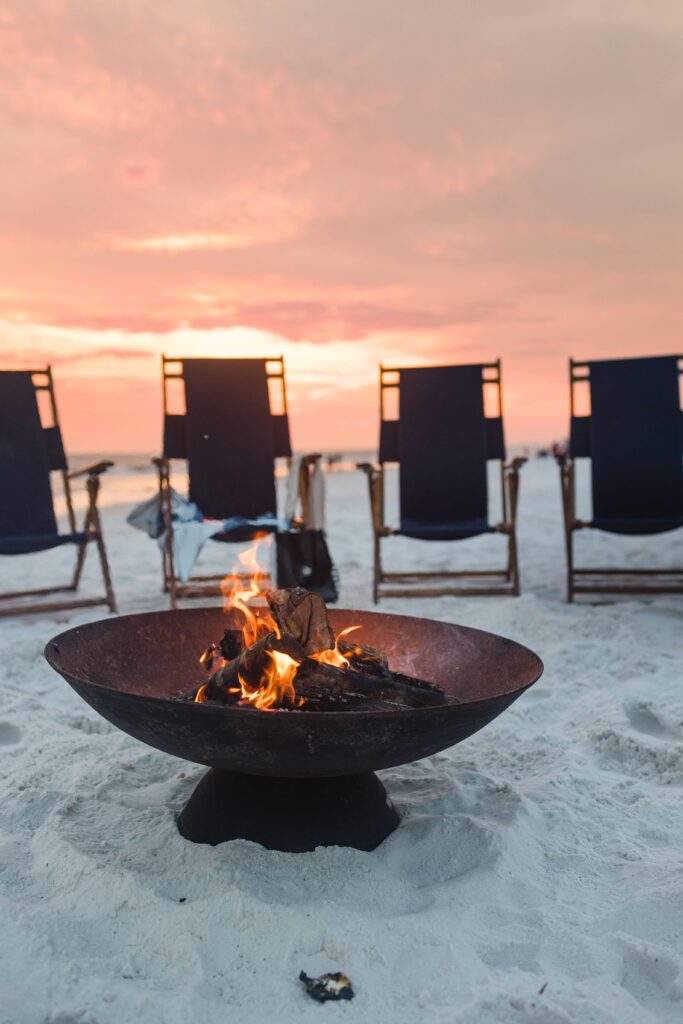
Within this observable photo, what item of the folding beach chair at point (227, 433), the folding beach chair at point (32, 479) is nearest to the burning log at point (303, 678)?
the folding beach chair at point (32, 479)

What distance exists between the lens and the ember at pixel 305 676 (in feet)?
5.06

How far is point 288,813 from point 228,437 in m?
2.94

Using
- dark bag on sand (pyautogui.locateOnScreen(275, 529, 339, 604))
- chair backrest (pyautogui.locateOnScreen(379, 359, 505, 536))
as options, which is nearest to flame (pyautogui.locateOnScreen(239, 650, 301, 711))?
dark bag on sand (pyautogui.locateOnScreen(275, 529, 339, 604))

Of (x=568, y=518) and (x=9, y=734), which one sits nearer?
(x=9, y=734)

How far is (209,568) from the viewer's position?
199 inches

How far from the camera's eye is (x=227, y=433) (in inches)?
168

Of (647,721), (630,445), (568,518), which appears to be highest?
(630,445)

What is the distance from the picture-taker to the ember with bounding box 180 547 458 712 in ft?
5.06

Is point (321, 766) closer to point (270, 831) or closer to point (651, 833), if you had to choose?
point (270, 831)

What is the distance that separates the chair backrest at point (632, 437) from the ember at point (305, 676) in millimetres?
2555

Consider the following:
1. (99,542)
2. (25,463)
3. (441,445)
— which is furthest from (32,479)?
(441,445)

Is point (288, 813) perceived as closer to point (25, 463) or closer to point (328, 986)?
point (328, 986)

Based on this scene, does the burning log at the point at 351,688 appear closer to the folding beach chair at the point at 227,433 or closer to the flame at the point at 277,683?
the flame at the point at 277,683

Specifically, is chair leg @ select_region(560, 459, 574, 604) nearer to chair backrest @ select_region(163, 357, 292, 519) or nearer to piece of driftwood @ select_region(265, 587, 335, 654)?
chair backrest @ select_region(163, 357, 292, 519)
